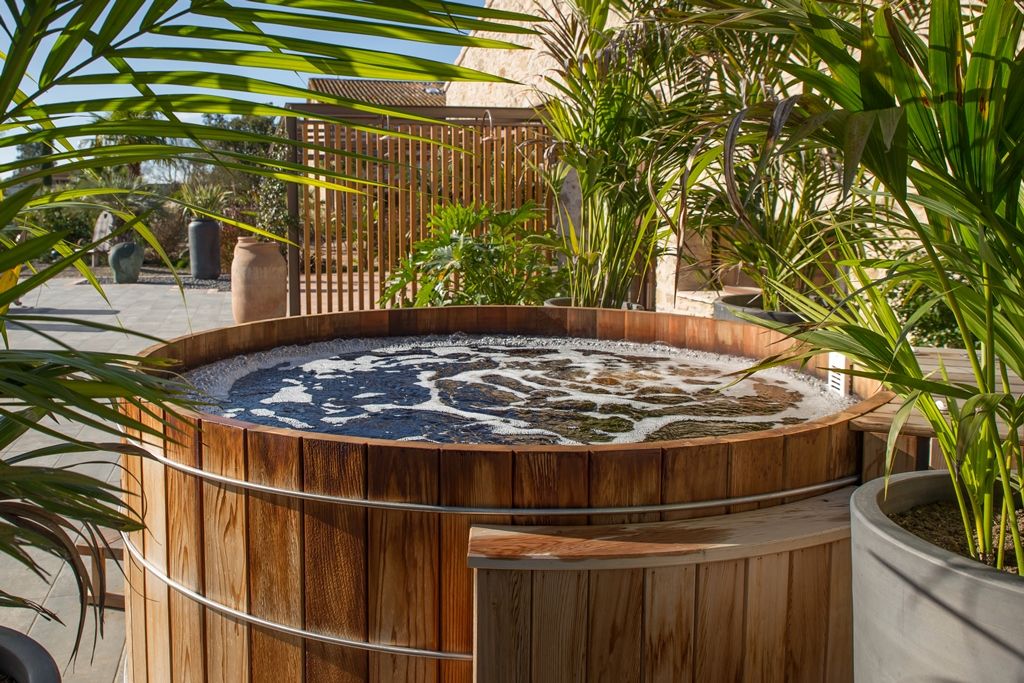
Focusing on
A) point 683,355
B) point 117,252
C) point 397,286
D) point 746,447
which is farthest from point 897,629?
point 117,252

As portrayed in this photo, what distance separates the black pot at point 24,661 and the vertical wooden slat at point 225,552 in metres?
0.67

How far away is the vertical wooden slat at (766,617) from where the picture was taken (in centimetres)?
178

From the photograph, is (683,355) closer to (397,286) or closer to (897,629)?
(897,629)

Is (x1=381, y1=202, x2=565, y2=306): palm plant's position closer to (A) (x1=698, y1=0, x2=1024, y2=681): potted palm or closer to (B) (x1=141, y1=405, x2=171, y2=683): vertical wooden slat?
(B) (x1=141, y1=405, x2=171, y2=683): vertical wooden slat

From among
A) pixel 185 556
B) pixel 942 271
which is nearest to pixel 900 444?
pixel 942 271

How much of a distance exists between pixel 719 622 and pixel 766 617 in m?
0.12

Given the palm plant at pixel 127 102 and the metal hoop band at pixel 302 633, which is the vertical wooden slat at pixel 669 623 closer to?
the metal hoop band at pixel 302 633

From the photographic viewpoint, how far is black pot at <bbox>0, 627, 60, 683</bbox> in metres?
1.20

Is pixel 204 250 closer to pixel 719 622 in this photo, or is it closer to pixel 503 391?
pixel 503 391

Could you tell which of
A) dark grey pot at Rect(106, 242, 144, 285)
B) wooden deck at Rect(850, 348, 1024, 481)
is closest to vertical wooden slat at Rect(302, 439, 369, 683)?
wooden deck at Rect(850, 348, 1024, 481)

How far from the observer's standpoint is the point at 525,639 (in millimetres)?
1699

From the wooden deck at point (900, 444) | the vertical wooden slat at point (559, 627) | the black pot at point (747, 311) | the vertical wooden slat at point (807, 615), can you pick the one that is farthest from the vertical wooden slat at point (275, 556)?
the black pot at point (747, 311)

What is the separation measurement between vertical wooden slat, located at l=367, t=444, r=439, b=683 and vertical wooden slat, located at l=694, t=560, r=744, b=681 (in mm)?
540

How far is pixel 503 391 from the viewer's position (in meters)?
3.18
